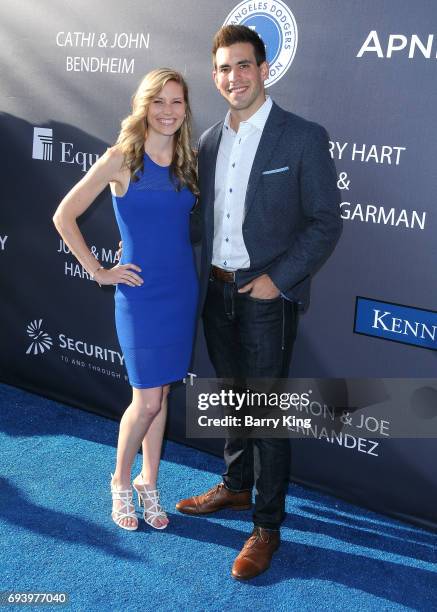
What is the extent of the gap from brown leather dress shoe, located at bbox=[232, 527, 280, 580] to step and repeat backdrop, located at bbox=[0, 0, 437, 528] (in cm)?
67

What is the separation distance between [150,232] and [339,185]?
3.00 ft

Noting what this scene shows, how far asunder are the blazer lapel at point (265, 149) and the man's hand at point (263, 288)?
0.27 metres

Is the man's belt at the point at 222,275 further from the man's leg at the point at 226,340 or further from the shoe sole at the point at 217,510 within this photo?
the shoe sole at the point at 217,510

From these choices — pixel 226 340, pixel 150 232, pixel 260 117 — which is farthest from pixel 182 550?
pixel 260 117

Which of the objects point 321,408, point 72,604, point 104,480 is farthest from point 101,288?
point 72,604

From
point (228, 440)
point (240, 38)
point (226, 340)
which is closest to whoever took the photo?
point (240, 38)

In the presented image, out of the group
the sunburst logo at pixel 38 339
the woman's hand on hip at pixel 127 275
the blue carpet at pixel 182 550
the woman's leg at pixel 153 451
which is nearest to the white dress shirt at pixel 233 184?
the woman's hand on hip at pixel 127 275

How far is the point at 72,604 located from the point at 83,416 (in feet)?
5.54

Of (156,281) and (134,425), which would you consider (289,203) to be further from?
(134,425)

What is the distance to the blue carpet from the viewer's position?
2.67 metres

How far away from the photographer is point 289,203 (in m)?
2.56

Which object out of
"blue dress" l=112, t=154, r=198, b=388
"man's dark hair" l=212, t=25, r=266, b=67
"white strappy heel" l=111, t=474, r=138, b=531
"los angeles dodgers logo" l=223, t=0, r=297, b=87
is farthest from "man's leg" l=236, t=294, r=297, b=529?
"los angeles dodgers logo" l=223, t=0, r=297, b=87

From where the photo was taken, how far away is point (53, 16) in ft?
12.4

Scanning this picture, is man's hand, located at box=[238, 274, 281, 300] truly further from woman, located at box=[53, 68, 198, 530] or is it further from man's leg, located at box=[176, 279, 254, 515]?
woman, located at box=[53, 68, 198, 530]
